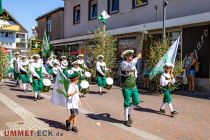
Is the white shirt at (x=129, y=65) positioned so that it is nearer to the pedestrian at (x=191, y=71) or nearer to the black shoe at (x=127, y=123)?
the black shoe at (x=127, y=123)

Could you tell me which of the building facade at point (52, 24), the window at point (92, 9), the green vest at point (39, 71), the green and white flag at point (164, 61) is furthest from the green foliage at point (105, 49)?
the building facade at point (52, 24)

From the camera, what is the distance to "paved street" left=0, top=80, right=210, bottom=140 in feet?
24.2

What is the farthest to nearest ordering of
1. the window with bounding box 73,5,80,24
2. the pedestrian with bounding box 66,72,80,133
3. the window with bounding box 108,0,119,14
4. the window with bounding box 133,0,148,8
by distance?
the window with bounding box 73,5,80,24 → the window with bounding box 108,0,119,14 → the window with bounding box 133,0,148,8 → the pedestrian with bounding box 66,72,80,133

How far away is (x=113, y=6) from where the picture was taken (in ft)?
78.4

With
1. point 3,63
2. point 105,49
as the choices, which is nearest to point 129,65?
point 3,63

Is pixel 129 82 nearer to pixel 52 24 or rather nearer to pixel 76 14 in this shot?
pixel 76 14

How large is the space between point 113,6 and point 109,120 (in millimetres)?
16147

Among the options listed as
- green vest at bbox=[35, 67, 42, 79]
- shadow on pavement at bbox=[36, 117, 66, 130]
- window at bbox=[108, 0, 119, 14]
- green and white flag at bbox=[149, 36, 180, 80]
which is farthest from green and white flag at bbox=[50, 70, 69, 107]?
window at bbox=[108, 0, 119, 14]

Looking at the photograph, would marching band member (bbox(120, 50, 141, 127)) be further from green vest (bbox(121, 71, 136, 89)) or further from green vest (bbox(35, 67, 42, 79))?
green vest (bbox(35, 67, 42, 79))

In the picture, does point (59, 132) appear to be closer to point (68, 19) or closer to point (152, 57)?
point (152, 57)

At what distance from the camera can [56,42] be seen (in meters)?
33.8

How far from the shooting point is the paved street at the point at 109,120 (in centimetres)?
739

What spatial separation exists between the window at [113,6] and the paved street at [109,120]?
481 inches

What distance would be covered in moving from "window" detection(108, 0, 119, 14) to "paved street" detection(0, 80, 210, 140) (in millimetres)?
12215
